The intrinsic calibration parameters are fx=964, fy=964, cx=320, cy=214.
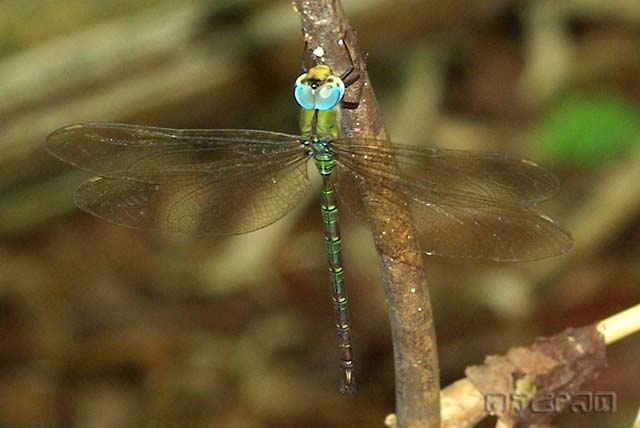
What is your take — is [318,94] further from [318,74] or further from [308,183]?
[308,183]

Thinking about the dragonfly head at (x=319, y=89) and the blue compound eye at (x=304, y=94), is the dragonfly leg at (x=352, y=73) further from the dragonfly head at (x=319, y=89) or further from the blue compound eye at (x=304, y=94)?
the blue compound eye at (x=304, y=94)

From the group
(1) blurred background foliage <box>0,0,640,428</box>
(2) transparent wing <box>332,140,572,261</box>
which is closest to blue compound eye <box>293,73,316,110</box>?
(2) transparent wing <box>332,140,572,261</box>

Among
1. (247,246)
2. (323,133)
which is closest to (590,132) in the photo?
(247,246)

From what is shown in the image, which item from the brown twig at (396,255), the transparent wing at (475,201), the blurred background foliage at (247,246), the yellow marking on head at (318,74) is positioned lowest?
the brown twig at (396,255)

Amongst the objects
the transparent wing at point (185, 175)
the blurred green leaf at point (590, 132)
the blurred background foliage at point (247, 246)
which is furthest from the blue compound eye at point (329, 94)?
the blurred green leaf at point (590, 132)

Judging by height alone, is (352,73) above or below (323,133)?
below

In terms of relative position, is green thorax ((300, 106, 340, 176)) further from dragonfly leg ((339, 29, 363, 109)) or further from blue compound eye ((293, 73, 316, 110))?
dragonfly leg ((339, 29, 363, 109))

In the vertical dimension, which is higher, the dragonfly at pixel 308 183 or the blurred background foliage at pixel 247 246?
the blurred background foliage at pixel 247 246
